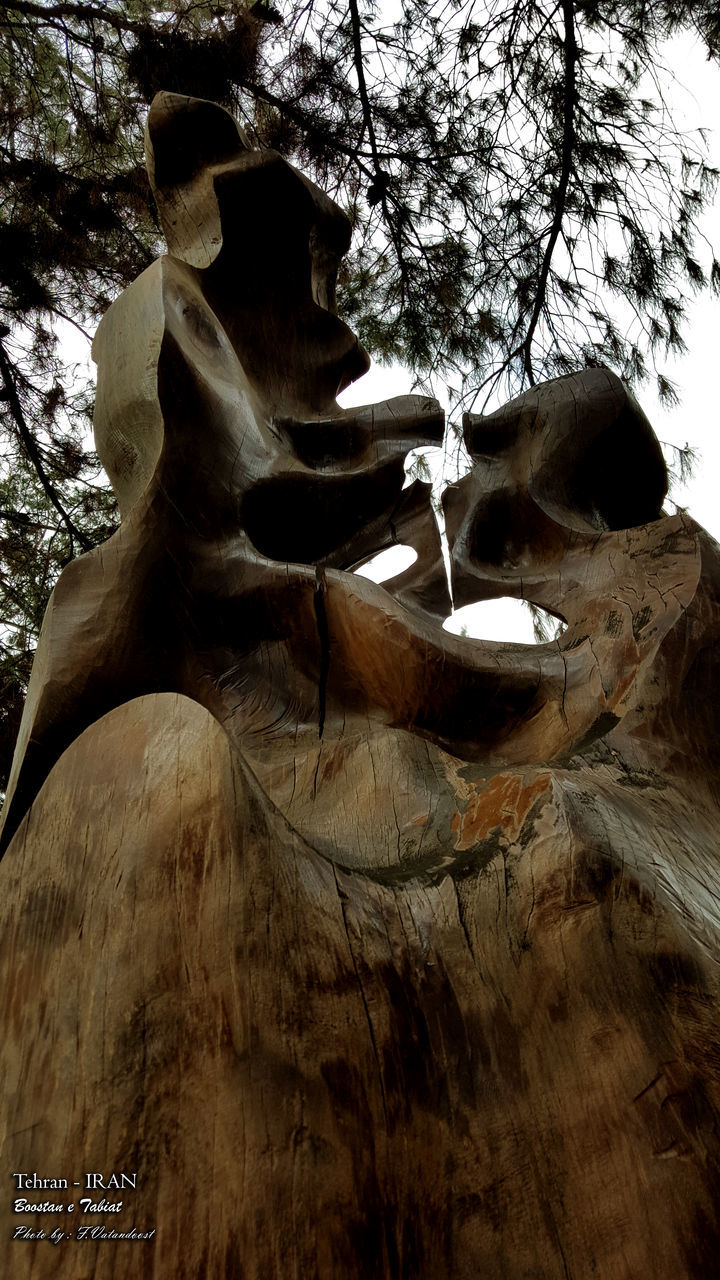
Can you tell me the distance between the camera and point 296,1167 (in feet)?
2.73

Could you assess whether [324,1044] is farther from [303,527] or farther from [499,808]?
[303,527]

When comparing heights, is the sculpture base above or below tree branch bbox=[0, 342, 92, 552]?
below

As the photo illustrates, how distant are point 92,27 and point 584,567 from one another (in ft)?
8.46

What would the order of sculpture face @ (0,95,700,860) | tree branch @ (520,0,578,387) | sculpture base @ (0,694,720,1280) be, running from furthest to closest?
tree branch @ (520,0,578,387) < sculpture face @ (0,95,700,860) < sculpture base @ (0,694,720,1280)

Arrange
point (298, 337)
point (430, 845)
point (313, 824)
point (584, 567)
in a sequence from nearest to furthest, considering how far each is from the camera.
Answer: point (430, 845), point (313, 824), point (584, 567), point (298, 337)

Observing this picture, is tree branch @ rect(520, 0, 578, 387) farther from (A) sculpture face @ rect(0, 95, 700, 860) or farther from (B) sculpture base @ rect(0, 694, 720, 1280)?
(B) sculpture base @ rect(0, 694, 720, 1280)

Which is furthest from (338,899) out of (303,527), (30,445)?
(30,445)

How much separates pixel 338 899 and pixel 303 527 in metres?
0.93

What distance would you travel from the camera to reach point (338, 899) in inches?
40.3

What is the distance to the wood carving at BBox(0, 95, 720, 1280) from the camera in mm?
838

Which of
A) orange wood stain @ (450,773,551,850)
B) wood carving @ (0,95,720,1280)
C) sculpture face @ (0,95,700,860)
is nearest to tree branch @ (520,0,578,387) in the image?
sculpture face @ (0,95,700,860)

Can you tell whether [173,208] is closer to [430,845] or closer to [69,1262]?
[430,845]

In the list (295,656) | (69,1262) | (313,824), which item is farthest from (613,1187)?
(295,656)

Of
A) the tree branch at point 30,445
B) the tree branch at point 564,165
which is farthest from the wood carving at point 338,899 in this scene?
the tree branch at point 30,445
